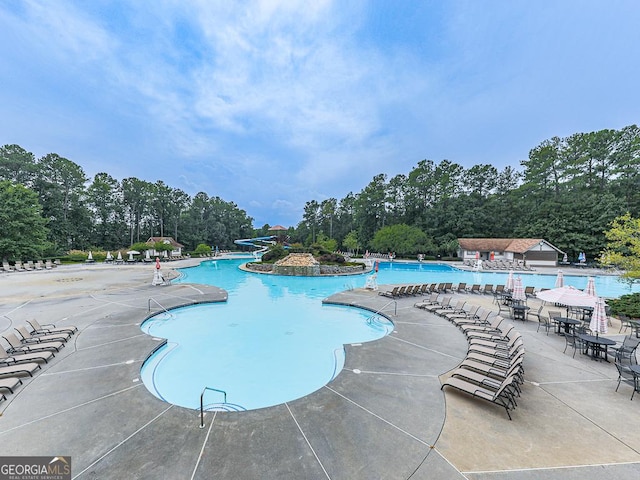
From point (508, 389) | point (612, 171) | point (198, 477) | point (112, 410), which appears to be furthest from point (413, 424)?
point (612, 171)

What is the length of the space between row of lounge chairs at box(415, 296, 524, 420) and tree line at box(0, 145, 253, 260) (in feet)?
140

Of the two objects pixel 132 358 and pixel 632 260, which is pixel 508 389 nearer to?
pixel 132 358

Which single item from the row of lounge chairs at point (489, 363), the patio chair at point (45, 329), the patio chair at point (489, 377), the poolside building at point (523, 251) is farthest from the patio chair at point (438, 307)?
the poolside building at point (523, 251)

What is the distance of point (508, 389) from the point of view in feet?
17.5

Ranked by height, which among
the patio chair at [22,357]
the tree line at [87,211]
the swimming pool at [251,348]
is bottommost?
the swimming pool at [251,348]

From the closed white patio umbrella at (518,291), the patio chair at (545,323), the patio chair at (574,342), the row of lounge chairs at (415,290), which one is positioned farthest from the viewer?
the row of lounge chairs at (415,290)

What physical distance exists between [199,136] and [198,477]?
72236mm

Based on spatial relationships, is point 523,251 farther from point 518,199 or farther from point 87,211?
point 87,211

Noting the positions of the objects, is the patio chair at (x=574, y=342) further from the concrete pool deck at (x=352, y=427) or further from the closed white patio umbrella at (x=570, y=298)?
the closed white patio umbrella at (x=570, y=298)

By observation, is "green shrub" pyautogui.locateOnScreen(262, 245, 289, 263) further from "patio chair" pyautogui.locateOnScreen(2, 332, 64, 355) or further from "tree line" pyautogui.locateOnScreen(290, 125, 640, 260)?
"patio chair" pyautogui.locateOnScreen(2, 332, 64, 355)

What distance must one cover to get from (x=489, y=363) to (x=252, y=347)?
7.46m

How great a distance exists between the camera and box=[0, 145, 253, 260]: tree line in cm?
2859

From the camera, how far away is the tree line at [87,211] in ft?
93.8

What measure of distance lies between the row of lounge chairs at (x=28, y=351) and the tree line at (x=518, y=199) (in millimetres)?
40247
